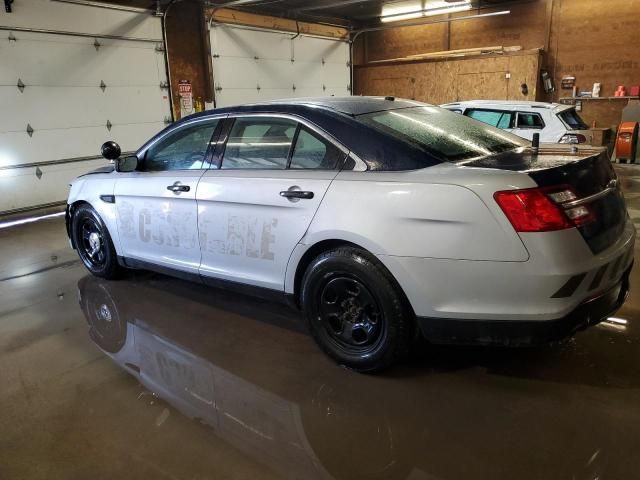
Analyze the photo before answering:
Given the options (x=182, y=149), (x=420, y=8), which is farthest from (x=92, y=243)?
(x=420, y=8)

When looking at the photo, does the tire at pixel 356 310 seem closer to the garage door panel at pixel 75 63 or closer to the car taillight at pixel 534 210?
the car taillight at pixel 534 210

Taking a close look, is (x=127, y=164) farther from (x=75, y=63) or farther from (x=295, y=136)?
(x=75, y=63)

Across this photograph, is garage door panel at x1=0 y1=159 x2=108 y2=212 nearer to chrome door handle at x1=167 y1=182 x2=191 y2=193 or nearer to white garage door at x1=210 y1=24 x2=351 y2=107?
white garage door at x1=210 y1=24 x2=351 y2=107

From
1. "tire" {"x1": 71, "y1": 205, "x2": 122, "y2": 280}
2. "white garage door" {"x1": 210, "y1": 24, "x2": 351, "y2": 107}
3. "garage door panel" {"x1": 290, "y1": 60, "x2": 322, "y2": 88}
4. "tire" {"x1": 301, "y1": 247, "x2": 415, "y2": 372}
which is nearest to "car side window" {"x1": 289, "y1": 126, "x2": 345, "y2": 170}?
"tire" {"x1": 301, "y1": 247, "x2": 415, "y2": 372}

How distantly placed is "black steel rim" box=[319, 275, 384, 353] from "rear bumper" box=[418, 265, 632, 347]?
0.92 feet

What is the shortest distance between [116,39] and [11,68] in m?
1.86

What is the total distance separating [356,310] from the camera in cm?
270

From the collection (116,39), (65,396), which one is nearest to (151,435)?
(65,396)

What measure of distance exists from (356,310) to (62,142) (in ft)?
24.0

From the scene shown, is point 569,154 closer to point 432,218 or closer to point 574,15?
point 432,218

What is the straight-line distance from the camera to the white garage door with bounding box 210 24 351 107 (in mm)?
10703

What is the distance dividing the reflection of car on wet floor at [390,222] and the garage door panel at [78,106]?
5.33 m

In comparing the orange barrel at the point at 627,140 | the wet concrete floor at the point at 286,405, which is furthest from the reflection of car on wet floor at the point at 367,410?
the orange barrel at the point at 627,140

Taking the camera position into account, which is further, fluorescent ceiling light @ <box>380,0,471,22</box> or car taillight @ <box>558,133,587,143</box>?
fluorescent ceiling light @ <box>380,0,471,22</box>
